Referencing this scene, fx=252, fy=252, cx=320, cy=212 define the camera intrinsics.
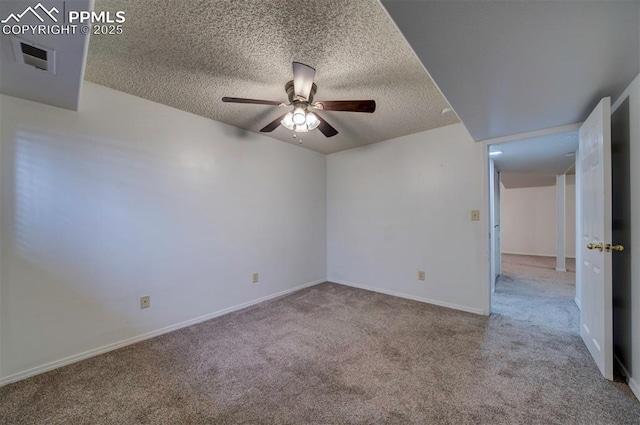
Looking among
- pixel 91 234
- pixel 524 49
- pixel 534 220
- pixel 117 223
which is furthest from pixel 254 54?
pixel 534 220

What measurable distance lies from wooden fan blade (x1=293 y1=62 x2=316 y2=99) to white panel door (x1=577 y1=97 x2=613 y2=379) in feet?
6.53

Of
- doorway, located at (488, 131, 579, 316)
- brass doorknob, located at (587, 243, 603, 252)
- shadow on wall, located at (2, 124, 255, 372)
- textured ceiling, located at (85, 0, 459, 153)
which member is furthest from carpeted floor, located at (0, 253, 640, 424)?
textured ceiling, located at (85, 0, 459, 153)

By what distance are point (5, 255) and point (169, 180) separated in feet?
3.97

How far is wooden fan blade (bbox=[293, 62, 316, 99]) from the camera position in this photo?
5.11ft

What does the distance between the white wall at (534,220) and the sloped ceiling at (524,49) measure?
249 inches

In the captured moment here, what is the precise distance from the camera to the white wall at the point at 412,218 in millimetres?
2984

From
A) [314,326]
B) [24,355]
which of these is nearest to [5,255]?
[24,355]

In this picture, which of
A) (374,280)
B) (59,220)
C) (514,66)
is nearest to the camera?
(514,66)

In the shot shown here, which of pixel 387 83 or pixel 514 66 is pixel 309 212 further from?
pixel 514 66

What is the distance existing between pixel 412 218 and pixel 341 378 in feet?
7.48

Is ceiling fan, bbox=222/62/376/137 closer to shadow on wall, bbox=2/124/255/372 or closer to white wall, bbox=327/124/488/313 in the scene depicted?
shadow on wall, bbox=2/124/255/372

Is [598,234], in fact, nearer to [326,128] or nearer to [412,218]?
[412,218]

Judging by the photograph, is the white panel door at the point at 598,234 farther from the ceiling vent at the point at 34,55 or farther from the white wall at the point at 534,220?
the white wall at the point at 534,220

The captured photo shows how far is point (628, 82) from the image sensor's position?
1.66 metres
